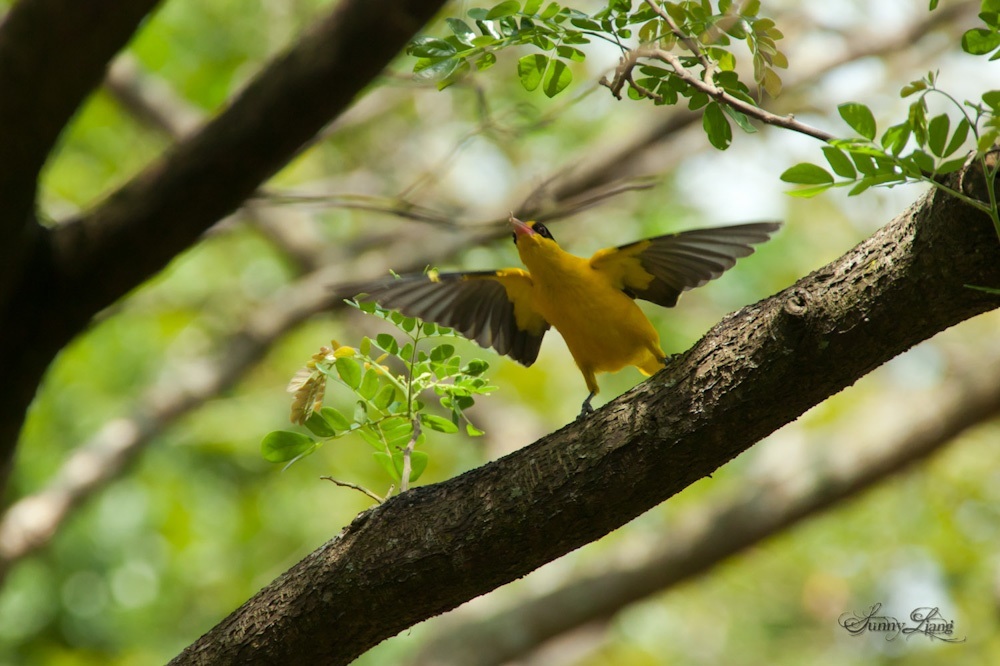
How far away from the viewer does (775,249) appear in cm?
923

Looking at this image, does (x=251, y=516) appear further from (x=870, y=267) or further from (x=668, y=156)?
(x=870, y=267)

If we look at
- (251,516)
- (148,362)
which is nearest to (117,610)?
(251,516)

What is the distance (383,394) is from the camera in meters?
2.64

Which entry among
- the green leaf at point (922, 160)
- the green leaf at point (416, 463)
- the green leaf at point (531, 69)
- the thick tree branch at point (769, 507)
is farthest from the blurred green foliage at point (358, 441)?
the green leaf at point (922, 160)

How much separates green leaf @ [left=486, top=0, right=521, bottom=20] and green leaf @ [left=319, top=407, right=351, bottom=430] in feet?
3.62

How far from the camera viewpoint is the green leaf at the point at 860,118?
182 cm

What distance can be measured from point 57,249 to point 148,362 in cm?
645

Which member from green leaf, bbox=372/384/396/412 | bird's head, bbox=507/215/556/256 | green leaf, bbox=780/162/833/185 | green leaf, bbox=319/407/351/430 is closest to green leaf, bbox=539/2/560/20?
green leaf, bbox=780/162/833/185

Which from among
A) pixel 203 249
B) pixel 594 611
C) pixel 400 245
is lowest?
pixel 594 611

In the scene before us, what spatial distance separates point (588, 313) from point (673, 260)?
398 mm

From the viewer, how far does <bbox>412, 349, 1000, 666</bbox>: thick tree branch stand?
6.18m

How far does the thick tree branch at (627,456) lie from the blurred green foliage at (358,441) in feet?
15.2

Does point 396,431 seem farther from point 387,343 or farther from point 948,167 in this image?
point 948,167

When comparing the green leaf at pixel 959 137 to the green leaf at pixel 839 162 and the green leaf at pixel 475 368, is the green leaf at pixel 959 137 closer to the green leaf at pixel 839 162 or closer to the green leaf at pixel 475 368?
the green leaf at pixel 839 162
